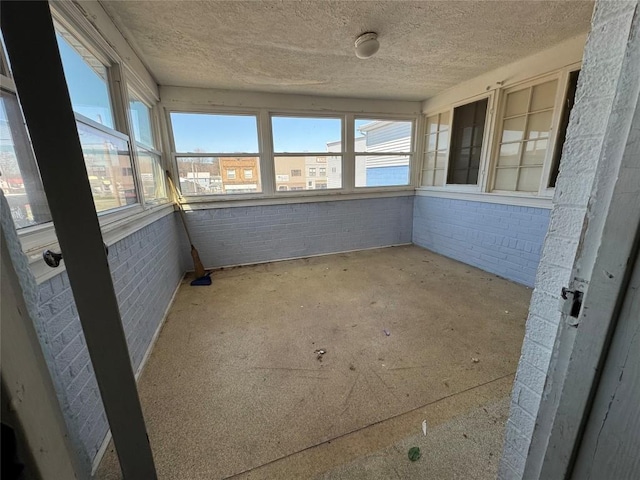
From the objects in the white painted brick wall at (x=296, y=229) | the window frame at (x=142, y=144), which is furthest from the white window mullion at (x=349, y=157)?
the window frame at (x=142, y=144)

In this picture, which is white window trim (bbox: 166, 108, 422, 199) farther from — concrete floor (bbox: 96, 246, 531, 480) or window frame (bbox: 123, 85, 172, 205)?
concrete floor (bbox: 96, 246, 531, 480)

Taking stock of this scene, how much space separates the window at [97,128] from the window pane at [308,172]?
2.07 meters

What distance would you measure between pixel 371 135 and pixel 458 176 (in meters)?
1.52

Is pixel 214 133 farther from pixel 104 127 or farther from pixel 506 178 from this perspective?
pixel 506 178

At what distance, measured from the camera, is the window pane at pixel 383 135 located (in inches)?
170

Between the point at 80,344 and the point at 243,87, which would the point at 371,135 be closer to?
the point at 243,87

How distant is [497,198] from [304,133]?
280cm

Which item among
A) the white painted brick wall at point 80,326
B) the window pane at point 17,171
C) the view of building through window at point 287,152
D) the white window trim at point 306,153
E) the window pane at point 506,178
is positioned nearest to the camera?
the white painted brick wall at point 80,326

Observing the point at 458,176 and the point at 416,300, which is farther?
the point at 458,176

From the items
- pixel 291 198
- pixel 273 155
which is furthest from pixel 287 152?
pixel 291 198

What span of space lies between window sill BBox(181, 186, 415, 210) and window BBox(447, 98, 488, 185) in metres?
0.90

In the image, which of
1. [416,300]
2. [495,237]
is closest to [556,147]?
[495,237]

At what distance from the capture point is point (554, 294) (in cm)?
71

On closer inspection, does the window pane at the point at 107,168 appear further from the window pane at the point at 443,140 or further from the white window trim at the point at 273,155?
the window pane at the point at 443,140
